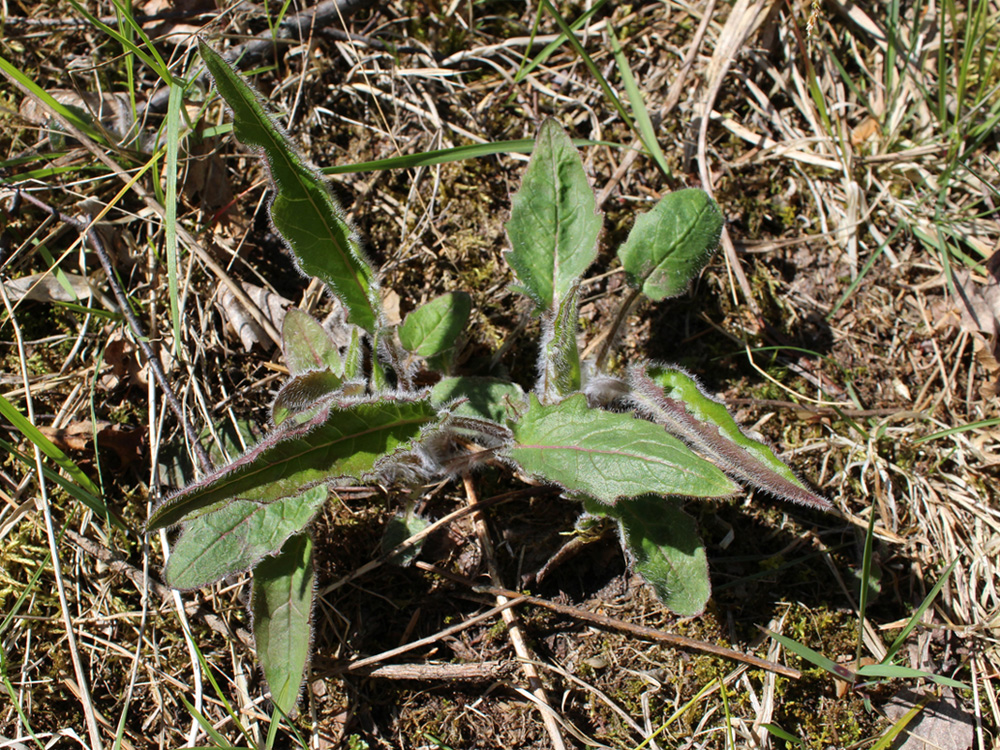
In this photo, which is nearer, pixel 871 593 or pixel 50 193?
pixel 871 593

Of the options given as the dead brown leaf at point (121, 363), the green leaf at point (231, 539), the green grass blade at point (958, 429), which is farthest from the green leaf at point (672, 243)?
the dead brown leaf at point (121, 363)

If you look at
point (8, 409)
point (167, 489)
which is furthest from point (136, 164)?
point (167, 489)

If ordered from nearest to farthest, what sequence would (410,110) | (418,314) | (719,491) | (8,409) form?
(719,491) < (8,409) < (418,314) < (410,110)

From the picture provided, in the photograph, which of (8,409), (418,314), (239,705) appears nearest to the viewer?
(8,409)

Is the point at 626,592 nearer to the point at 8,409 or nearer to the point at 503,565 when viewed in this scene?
the point at 503,565

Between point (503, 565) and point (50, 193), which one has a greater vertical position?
point (50, 193)

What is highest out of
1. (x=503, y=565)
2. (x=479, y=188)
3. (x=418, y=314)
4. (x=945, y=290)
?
(x=479, y=188)
